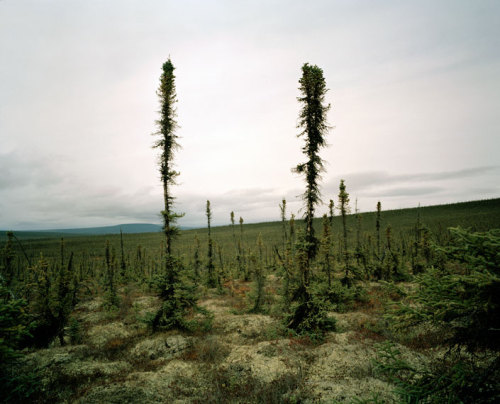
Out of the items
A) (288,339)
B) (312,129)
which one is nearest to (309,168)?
(312,129)

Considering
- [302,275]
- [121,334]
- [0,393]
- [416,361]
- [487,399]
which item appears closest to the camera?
[487,399]

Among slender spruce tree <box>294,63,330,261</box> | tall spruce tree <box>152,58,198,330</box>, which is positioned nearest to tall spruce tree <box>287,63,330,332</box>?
slender spruce tree <box>294,63,330,261</box>

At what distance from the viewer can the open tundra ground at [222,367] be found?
7691 millimetres

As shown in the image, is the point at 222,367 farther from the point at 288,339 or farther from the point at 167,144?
the point at 167,144

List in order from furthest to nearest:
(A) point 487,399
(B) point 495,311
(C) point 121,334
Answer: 1. (C) point 121,334
2. (B) point 495,311
3. (A) point 487,399

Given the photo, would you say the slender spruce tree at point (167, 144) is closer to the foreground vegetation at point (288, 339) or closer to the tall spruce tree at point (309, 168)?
the foreground vegetation at point (288, 339)

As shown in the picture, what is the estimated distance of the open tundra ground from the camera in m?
7.69

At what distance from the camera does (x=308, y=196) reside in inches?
569

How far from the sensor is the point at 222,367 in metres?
10.2

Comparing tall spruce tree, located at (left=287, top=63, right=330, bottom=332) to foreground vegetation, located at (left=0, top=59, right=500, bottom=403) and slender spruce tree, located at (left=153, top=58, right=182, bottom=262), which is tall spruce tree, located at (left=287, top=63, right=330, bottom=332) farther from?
slender spruce tree, located at (left=153, top=58, right=182, bottom=262)

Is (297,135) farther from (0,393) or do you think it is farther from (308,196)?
(0,393)

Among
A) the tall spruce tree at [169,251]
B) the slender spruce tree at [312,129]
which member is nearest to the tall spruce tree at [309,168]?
the slender spruce tree at [312,129]

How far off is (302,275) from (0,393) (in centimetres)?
1275

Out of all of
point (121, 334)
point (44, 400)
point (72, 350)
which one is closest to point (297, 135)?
point (44, 400)
